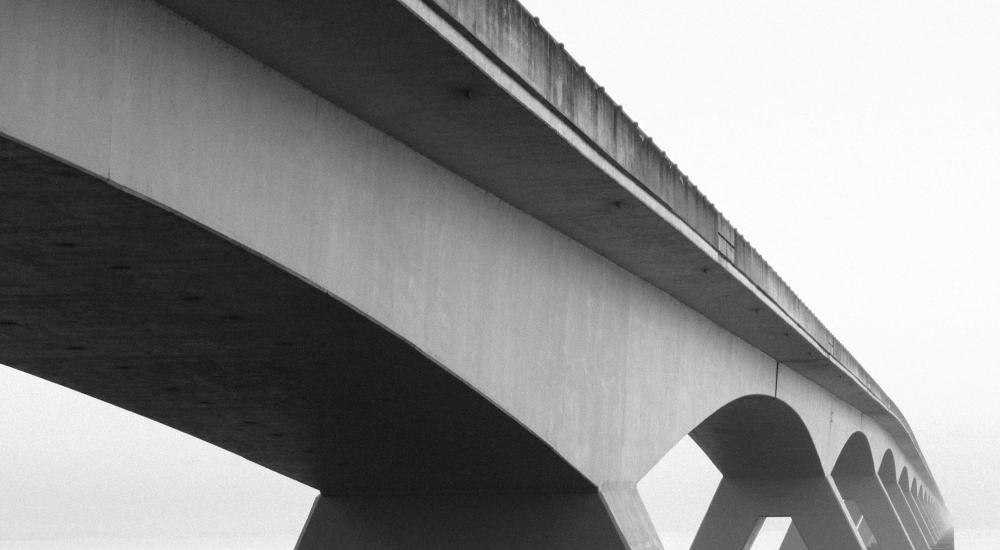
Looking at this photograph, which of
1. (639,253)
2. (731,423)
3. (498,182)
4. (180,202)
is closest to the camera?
(180,202)

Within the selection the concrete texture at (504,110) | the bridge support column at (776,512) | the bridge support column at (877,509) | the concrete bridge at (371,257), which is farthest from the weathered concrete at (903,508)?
the concrete texture at (504,110)

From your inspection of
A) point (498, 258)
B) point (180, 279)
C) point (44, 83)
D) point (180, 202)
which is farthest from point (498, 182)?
point (44, 83)

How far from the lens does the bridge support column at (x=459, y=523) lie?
14023mm

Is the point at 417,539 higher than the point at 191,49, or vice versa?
the point at 191,49

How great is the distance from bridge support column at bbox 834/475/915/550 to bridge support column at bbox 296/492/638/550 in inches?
1186

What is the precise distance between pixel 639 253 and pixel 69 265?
25.4 ft

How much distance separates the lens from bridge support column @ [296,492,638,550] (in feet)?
46.0

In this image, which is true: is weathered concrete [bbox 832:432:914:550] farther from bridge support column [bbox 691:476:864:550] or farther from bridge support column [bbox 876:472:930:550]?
bridge support column [bbox 691:476:864:550]

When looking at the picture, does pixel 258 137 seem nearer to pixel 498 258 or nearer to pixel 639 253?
pixel 498 258

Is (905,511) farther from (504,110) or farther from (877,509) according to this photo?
(504,110)

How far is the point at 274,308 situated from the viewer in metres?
9.00

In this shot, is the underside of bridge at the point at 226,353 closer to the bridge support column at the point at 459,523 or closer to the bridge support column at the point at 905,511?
the bridge support column at the point at 459,523

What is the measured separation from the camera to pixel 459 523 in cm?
1494

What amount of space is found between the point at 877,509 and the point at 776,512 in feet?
49.1
